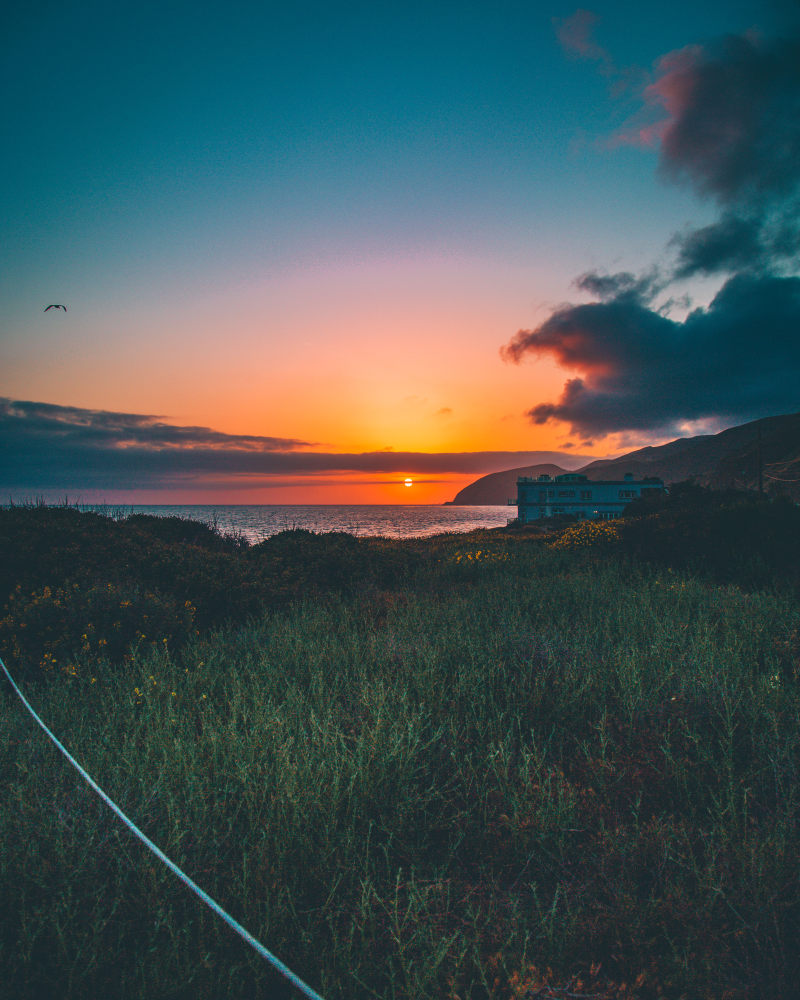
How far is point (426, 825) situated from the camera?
2904 millimetres

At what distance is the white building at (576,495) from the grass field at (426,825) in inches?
2305

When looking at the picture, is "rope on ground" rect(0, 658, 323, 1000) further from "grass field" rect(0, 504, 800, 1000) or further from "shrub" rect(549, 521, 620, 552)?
"shrub" rect(549, 521, 620, 552)

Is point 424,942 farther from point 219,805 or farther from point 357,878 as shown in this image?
point 219,805

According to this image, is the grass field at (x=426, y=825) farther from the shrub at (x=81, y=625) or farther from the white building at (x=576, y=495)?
the white building at (x=576, y=495)

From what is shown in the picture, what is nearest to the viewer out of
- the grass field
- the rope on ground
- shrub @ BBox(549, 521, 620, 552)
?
the rope on ground

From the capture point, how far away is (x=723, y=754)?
3.44 meters

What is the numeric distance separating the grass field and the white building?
2305 inches

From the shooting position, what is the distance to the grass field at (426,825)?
208 centimetres

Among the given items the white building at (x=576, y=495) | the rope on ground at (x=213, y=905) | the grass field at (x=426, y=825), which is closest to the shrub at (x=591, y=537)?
the grass field at (x=426, y=825)

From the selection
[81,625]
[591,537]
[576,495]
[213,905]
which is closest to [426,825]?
[213,905]

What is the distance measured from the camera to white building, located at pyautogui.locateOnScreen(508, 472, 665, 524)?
62.8 metres

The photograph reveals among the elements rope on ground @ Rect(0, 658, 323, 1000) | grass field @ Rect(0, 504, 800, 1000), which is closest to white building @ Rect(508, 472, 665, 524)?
grass field @ Rect(0, 504, 800, 1000)

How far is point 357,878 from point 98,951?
1181 mm

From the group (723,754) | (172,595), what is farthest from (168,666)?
(723,754)
